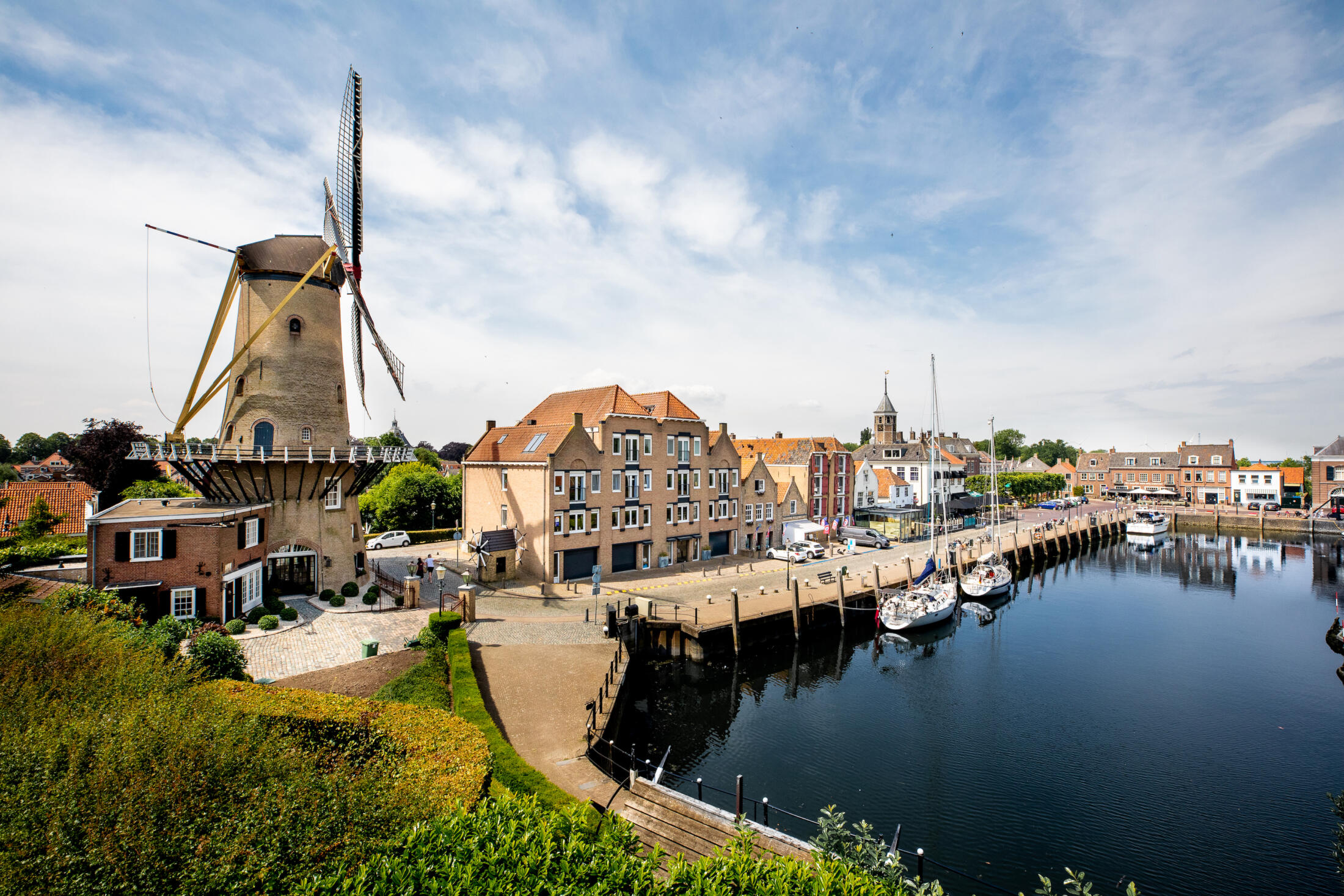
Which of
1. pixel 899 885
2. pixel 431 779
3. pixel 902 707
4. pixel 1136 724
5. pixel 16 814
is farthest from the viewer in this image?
pixel 902 707

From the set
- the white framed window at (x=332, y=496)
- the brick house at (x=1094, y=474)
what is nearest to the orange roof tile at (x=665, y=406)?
the white framed window at (x=332, y=496)

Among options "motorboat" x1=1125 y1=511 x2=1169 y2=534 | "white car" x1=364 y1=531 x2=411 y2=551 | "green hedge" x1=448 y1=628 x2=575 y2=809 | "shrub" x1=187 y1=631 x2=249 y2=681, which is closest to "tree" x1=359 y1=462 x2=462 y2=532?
"white car" x1=364 y1=531 x2=411 y2=551

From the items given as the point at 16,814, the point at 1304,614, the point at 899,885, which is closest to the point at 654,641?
the point at 899,885

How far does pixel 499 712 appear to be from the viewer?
20969 millimetres

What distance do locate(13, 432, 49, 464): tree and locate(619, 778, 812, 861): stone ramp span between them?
187 m

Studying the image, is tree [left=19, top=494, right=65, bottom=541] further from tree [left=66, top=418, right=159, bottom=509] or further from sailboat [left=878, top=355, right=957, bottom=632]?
sailboat [left=878, top=355, right=957, bottom=632]

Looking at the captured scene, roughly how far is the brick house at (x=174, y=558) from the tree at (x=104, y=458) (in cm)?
2496

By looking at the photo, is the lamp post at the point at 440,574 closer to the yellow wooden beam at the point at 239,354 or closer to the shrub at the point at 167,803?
the yellow wooden beam at the point at 239,354

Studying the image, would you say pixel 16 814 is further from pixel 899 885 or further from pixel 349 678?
pixel 349 678

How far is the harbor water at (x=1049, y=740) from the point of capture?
18000mm

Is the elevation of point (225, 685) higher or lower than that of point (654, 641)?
higher

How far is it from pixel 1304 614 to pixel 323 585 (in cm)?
6619

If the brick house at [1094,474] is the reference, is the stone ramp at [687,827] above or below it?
below

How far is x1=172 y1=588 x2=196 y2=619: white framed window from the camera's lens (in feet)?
89.9
